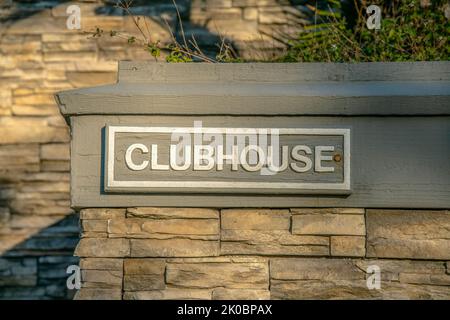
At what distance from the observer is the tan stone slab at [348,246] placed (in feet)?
11.0

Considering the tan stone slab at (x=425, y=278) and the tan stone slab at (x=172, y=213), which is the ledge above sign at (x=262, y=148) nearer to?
the tan stone slab at (x=172, y=213)

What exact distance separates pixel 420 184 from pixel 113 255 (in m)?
1.43

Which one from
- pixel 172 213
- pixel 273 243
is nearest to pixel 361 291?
pixel 273 243

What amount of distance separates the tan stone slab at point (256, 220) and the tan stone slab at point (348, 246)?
0.23m

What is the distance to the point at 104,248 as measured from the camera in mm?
3414

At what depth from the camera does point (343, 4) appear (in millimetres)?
6090

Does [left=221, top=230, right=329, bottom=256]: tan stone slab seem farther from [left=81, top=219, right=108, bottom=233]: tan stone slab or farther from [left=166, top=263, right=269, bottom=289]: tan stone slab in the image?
[left=81, top=219, right=108, bottom=233]: tan stone slab

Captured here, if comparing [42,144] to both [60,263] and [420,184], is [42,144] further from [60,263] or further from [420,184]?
[420,184]

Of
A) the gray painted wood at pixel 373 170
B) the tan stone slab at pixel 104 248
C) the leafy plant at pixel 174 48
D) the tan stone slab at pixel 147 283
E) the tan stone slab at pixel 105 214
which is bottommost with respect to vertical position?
the tan stone slab at pixel 147 283

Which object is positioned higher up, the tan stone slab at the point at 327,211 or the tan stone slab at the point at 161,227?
the tan stone slab at the point at 327,211

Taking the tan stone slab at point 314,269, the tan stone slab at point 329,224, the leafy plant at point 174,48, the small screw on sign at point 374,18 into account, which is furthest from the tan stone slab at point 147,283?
the small screw on sign at point 374,18

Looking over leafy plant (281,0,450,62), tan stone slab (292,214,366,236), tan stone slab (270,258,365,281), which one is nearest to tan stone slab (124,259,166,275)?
tan stone slab (270,258,365,281)

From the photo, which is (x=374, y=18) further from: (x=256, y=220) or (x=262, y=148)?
(x=256, y=220)
